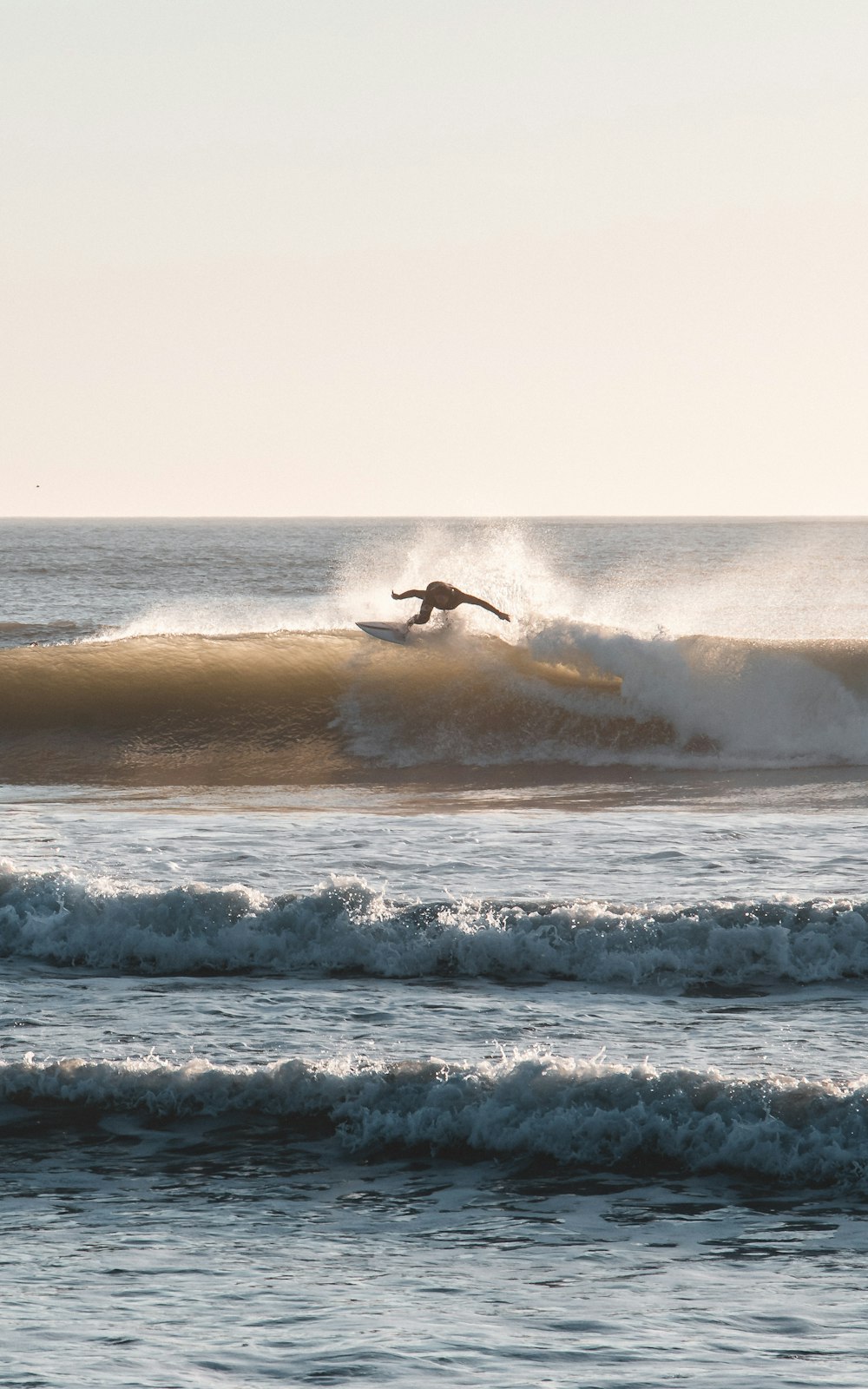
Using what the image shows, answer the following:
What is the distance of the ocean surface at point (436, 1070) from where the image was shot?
439 centimetres

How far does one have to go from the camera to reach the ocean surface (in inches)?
173

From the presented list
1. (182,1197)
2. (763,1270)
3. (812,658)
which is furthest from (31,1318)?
(812,658)

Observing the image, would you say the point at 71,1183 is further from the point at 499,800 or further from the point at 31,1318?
the point at 499,800

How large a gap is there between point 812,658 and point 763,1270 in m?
15.6

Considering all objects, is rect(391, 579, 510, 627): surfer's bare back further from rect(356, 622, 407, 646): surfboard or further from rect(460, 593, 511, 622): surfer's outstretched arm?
rect(356, 622, 407, 646): surfboard

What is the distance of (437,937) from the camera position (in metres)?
8.39

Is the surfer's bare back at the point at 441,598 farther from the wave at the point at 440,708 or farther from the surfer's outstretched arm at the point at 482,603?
the wave at the point at 440,708

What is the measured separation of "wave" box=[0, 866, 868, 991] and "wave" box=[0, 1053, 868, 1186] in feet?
5.87

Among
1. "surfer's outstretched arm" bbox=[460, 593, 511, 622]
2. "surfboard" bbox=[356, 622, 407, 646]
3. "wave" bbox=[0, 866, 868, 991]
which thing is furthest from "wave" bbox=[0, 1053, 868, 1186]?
"surfboard" bbox=[356, 622, 407, 646]

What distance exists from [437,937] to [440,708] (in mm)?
Result: 10460

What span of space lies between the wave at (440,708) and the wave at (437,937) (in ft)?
23.8

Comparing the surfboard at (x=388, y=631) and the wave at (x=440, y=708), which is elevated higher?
the surfboard at (x=388, y=631)

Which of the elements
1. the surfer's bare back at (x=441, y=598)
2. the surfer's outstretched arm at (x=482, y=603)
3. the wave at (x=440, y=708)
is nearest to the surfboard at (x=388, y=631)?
the wave at (x=440, y=708)

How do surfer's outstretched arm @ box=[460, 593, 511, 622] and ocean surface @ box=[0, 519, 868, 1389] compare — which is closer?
ocean surface @ box=[0, 519, 868, 1389]
